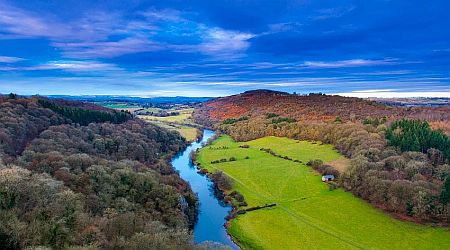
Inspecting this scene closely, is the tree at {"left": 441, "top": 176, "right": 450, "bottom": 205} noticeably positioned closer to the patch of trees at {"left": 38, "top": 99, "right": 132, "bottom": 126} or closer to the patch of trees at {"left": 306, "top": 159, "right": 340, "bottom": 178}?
the patch of trees at {"left": 306, "top": 159, "right": 340, "bottom": 178}

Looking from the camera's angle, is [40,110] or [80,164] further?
[40,110]

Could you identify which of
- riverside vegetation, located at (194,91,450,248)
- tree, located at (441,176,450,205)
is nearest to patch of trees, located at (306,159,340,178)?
riverside vegetation, located at (194,91,450,248)

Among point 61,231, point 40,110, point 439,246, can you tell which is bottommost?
point 439,246

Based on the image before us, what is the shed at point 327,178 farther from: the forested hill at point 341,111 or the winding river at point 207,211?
the forested hill at point 341,111

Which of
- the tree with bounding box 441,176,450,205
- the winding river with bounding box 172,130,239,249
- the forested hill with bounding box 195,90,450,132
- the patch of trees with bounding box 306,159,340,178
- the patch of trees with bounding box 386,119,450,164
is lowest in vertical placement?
the winding river with bounding box 172,130,239,249

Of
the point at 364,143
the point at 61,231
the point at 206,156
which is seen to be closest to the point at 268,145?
the point at 206,156

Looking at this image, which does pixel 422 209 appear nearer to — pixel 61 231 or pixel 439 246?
pixel 439 246
